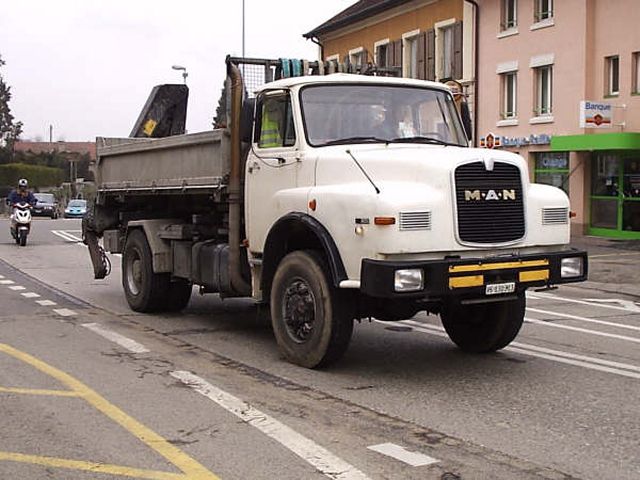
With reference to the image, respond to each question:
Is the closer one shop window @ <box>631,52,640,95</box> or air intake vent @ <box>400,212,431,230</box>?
air intake vent @ <box>400,212,431,230</box>

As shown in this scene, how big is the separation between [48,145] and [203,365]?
119 metres

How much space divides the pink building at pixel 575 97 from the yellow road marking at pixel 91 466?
20.0 metres

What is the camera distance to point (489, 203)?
7.06 m

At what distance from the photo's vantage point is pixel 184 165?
32.5 feet

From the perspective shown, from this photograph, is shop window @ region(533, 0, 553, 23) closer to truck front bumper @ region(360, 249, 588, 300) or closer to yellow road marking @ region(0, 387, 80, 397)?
truck front bumper @ region(360, 249, 588, 300)

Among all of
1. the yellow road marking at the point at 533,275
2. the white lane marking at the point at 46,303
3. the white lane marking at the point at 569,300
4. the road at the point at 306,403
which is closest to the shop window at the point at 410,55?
the white lane marking at the point at 569,300

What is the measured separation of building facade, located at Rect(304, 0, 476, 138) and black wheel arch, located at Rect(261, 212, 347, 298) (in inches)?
817

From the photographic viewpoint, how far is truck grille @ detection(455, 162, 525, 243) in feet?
22.7

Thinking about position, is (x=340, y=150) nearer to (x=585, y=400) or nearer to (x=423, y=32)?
(x=585, y=400)

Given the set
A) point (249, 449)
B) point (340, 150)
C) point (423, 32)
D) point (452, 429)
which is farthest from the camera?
point (423, 32)

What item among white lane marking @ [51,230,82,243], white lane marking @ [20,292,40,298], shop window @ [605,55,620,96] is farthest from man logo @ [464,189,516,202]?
white lane marking @ [51,230,82,243]

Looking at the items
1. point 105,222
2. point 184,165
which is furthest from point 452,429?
point 105,222

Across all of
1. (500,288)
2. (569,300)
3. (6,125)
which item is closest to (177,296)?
(500,288)

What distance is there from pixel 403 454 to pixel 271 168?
3683 mm
